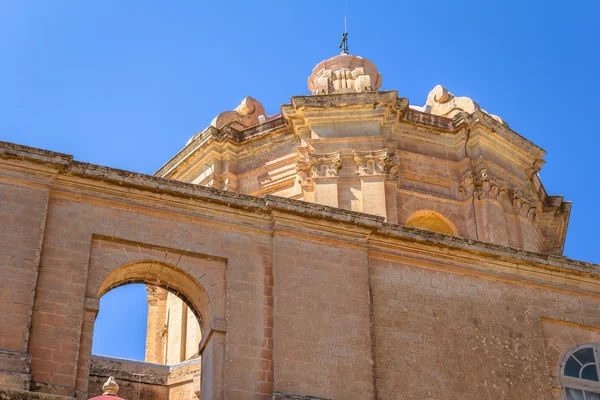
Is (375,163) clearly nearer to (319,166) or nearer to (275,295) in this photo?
(319,166)

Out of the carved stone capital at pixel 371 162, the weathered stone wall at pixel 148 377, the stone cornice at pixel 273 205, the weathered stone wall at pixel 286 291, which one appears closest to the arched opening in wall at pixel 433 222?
the carved stone capital at pixel 371 162

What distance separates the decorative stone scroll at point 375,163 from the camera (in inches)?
1017

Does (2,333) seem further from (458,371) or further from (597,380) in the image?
(597,380)

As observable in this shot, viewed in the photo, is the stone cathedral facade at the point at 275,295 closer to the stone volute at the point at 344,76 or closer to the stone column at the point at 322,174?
the stone column at the point at 322,174

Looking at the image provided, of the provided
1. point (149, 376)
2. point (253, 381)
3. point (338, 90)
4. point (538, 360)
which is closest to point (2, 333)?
point (253, 381)

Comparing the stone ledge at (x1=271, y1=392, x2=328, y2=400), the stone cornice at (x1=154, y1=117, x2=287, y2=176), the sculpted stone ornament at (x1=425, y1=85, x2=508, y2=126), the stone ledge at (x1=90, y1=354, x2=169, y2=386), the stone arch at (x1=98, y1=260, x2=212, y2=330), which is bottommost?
the stone ledge at (x1=271, y1=392, x2=328, y2=400)

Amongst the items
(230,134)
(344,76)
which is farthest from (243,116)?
(344,76)

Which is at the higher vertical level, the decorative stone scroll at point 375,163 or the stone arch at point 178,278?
the decorative stone scroll at point 375,163

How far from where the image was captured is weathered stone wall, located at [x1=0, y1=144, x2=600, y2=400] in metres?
16.0

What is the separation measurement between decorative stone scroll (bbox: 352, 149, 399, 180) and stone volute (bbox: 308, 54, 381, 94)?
1882 mm

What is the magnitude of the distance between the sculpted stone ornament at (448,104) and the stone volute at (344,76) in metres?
1.47

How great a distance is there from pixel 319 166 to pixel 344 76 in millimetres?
3110

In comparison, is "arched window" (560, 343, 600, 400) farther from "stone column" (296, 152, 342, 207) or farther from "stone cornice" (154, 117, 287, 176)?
"stone cornice" (154, 117, 287, 176)

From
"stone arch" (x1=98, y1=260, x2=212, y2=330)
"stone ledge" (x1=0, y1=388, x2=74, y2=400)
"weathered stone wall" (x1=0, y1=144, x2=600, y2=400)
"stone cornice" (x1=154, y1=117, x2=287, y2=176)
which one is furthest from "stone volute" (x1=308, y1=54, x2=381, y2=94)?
"stone ledge" (x1=0, y1=388, x2=74, y2=400)
